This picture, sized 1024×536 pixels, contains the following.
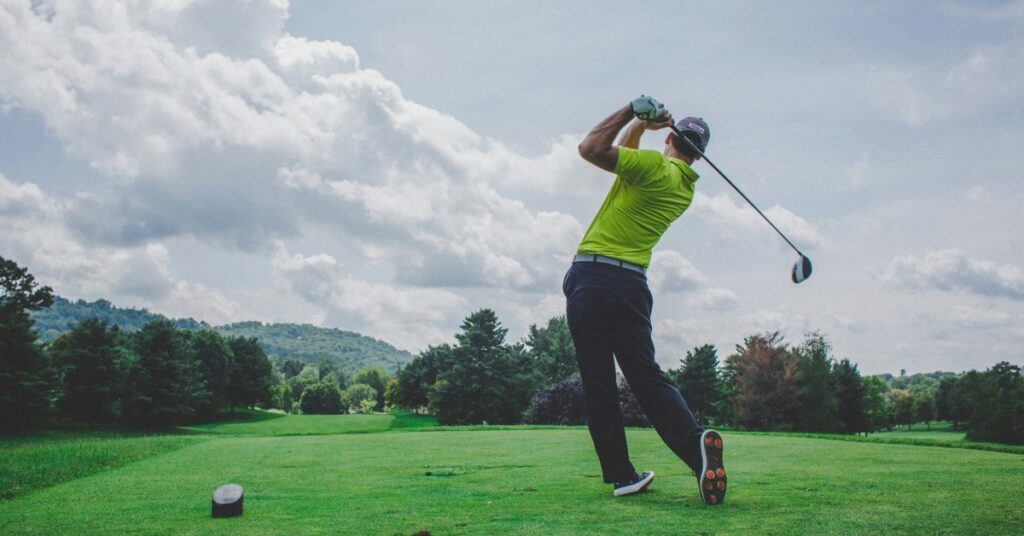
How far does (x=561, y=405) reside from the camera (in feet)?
160

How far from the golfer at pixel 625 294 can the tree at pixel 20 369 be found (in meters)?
38.5

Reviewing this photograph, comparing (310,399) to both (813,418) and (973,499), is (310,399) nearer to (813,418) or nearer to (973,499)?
(813,418)

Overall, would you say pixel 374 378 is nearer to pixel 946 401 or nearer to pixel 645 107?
pixel 946 401

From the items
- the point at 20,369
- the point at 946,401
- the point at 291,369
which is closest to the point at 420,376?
the point at 20,369

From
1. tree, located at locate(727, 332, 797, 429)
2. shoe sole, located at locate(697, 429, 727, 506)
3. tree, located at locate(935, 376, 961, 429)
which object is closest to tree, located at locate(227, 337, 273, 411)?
A: tree, located at locate(727, 332, 797, 429)

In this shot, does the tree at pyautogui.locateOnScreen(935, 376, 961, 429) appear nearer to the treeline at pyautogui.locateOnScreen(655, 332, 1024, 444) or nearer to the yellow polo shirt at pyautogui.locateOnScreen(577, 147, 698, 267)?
the treeline at pyautogui.locateOnScreen(655, 332, 1024, 444)

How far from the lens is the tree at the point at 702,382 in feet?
192

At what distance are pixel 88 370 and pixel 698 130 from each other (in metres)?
49.0

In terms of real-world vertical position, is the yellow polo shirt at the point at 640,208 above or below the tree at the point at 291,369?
below

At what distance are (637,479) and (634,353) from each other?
0.83 meters

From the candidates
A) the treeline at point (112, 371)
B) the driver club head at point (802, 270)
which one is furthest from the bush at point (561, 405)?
the driver club head at point (802, 270)

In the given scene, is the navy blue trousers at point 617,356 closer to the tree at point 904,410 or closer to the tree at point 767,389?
the tree at point 767,389

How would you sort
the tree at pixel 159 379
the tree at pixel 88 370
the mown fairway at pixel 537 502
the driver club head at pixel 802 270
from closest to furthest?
the mown fairway at pixel 537 502
the driver club head at pixel 802 270
the tree at pixel 88 370
the tree at pixel 159 379

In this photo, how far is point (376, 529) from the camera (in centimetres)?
330
